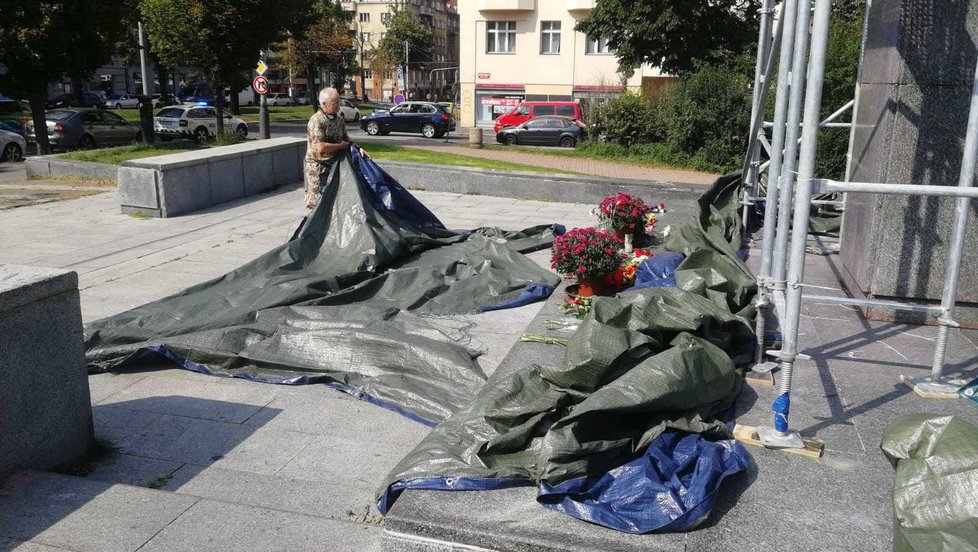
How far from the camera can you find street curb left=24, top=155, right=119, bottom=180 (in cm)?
1566

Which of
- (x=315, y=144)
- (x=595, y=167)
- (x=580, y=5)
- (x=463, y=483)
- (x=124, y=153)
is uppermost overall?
(x=580, y=5)

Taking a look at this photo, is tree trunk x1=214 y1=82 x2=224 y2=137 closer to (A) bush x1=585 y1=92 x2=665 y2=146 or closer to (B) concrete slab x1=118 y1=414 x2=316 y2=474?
(A) bush x1=585 y1=92 x2=665 y2=146

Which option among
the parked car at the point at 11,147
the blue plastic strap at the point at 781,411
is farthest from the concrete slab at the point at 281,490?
the parked car at the point at 11,147

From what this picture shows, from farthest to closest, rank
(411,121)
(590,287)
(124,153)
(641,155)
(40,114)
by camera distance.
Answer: (411,121) < (641,155) < (40,114) < (124,153) < (590,287)

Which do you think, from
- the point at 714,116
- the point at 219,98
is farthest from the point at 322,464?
the point at 219,98

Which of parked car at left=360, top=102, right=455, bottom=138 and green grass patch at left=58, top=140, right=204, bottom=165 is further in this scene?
parked car at left=360, top=102, right=455, bottom=138

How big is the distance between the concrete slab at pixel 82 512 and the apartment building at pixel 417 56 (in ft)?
264

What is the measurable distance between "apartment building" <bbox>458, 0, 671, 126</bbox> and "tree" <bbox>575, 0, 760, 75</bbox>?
12698mm

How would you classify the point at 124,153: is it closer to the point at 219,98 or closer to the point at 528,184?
the point at 219,98

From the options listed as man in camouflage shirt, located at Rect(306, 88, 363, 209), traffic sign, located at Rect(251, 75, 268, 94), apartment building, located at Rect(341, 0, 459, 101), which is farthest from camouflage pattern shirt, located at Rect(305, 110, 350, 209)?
apartment building, located at Rect(341, 0, 459, 101)

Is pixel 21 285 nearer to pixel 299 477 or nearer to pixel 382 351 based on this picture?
pixel 299 477

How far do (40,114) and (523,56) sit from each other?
28.6 m

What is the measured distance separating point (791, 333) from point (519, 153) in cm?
2426

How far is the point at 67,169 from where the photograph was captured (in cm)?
1599
